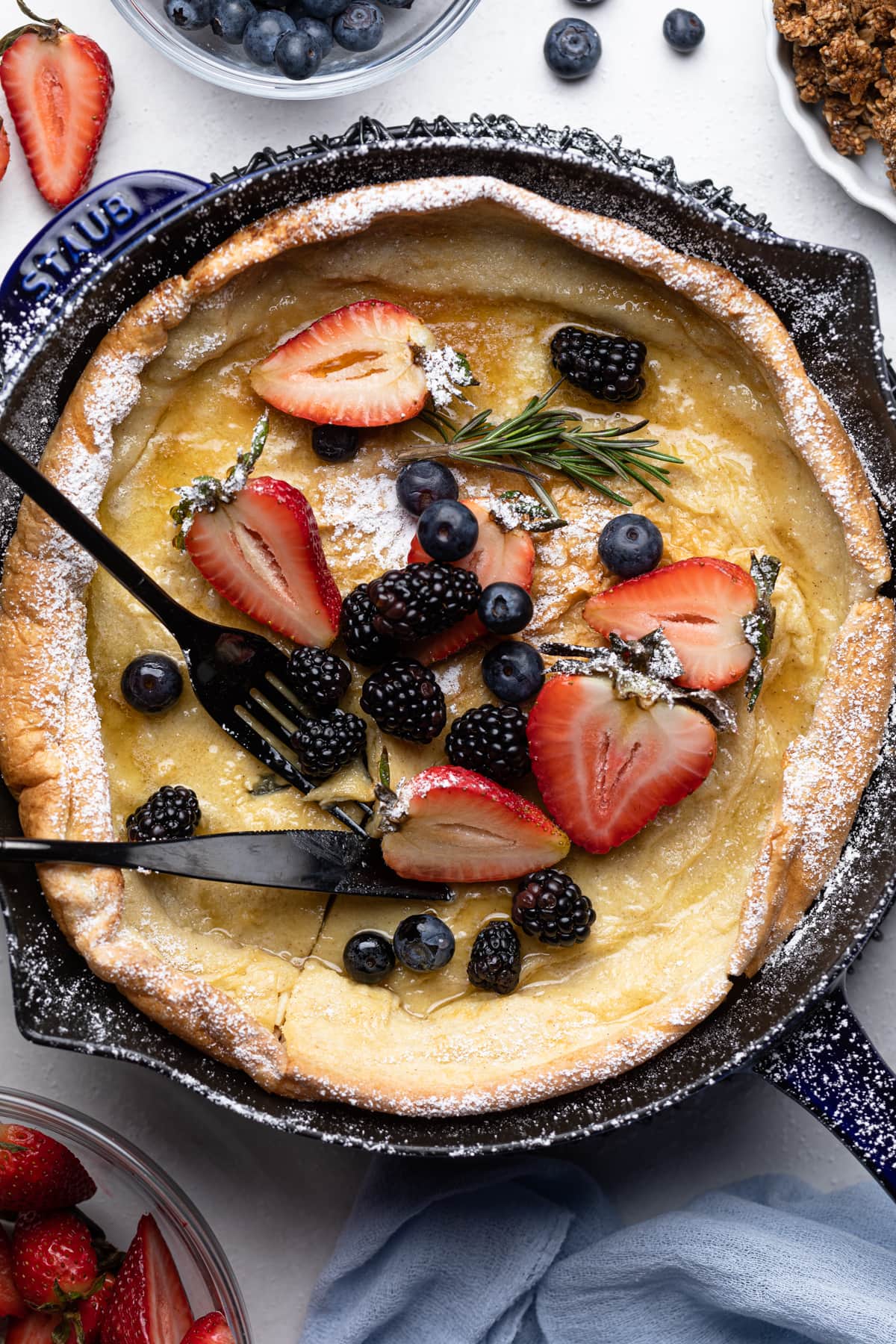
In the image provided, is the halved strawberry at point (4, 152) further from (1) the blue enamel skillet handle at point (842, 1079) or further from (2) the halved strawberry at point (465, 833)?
(1) the blue enamel skillet handle at point (842, 1079)

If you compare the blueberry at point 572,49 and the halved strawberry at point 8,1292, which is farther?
the blueberry at point 572,49

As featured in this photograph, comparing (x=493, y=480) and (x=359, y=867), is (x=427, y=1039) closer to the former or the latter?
(x=359, y=867)

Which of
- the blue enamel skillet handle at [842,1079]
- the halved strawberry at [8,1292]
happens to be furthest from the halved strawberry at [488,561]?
the halved strawberry at [8,1292]

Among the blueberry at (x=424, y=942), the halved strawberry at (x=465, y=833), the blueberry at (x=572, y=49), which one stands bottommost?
the blueberry at (x=424, y=942)

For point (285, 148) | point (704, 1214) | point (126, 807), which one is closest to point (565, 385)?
point (285, 148)

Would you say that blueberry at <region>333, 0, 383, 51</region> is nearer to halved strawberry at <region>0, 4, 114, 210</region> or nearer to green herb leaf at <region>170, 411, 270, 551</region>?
halved strawberry at <region>0, 4, 114, 210</region>

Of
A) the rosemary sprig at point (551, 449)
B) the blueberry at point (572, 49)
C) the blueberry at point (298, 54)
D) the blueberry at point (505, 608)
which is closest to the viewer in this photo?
the blueberry at point (505, 608)
